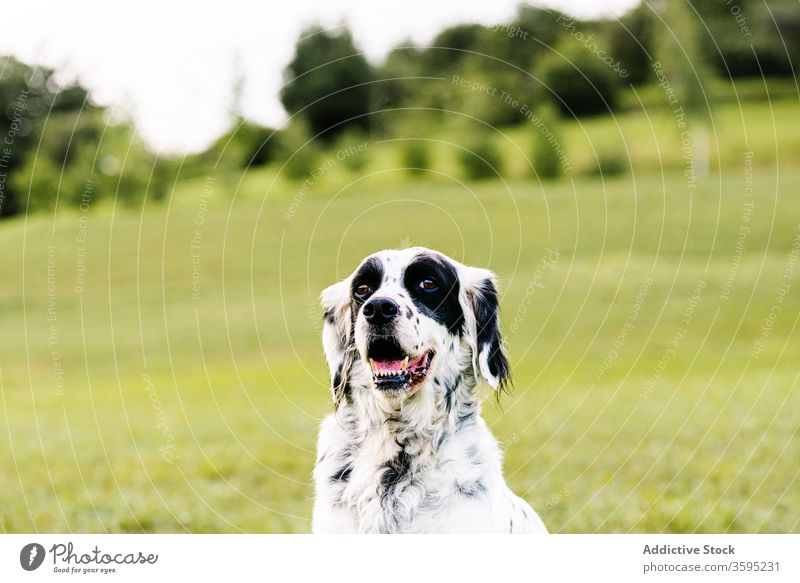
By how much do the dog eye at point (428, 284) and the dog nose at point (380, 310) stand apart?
24 centimetres

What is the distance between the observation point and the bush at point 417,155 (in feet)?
43.4

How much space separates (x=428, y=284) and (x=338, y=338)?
0.53 metres

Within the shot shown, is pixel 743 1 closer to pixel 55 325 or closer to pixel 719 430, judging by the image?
pixel 719 430

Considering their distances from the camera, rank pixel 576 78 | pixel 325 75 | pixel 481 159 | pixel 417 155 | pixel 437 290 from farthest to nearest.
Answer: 1. pixel 481 159
2. pixel 576 78
3. pixel 417 155
4. pixel 325 75
5. pixel 437 290

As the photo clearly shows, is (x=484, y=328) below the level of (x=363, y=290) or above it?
below

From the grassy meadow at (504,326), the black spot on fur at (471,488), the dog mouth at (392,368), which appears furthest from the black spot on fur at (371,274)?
the grassy meadow at (504,326)

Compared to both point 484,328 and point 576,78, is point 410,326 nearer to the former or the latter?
point 484,328

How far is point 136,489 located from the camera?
7.93 m

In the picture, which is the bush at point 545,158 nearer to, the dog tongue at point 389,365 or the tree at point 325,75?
the tree at point 325,75

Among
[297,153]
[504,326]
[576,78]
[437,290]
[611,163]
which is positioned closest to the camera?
[437,290]

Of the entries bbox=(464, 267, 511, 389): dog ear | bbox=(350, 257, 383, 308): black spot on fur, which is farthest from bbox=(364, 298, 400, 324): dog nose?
bbox=(464, 267, 511, 389): dog ear

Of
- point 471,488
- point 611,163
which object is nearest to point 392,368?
point 471,488

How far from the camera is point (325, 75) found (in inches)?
355

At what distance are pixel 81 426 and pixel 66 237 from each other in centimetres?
1059
